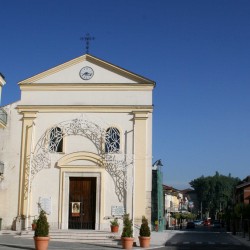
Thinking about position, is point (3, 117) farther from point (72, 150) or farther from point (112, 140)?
point (112, 140)

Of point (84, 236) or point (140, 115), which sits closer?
point (84, 236)

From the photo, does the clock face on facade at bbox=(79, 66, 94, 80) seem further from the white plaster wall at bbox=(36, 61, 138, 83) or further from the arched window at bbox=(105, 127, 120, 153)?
the arched window at bbox=(105, 127, 120, 153)

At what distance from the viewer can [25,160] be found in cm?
2720

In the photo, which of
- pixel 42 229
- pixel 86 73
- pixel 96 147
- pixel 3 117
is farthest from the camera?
pixel 86 73

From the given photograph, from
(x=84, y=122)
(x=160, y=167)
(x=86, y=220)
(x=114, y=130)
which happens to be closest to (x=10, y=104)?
(x=84, y=122)

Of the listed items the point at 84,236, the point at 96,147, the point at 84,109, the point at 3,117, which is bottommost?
the point at 84,236

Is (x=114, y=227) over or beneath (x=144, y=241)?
over

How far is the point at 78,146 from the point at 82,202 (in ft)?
10.8

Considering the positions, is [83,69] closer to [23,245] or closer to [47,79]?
[47,79]

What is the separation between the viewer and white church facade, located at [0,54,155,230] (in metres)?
26.5

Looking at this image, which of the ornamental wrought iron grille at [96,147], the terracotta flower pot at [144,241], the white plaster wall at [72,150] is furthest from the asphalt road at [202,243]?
the ornamental wrought iron grille at [96,147]

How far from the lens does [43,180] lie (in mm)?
26953

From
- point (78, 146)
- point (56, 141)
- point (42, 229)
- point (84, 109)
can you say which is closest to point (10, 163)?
point (56, 141)

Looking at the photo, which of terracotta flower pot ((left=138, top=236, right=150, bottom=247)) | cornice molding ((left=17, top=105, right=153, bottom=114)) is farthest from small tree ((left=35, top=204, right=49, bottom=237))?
cornice molding ((left=17, top=105, right=153, bottom=114))
